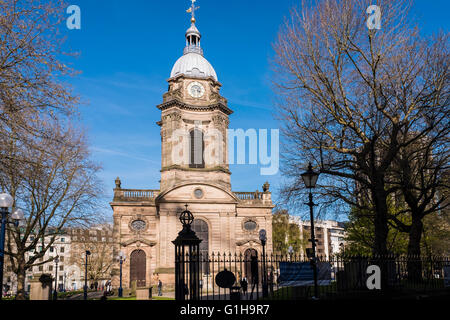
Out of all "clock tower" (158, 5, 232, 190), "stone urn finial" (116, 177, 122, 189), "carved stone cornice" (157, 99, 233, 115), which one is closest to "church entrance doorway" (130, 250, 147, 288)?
"stone urn finial" (116, 177, 122, 189)

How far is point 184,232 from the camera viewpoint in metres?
14.4

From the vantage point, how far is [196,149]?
43562 mm

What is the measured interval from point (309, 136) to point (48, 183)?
1573 cm

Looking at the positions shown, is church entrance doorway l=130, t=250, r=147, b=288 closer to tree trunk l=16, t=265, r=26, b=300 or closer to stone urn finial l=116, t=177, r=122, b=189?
stone urn finial l=116, t=177, r=122, b=189

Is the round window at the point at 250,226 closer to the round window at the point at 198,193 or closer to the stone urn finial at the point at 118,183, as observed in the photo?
the round window at the point at 198,193

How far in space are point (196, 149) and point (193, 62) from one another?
1014 cm

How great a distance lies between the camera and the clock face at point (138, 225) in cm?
3997

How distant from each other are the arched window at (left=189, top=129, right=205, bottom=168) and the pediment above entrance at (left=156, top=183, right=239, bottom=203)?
3.28 metres

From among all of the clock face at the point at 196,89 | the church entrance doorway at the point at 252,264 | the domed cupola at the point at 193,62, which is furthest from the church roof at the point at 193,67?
the church entrance doorway at the point at 252,264

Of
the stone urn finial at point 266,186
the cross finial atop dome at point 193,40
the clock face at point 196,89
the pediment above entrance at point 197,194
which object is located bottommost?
the pediment above entrance at point 197,194

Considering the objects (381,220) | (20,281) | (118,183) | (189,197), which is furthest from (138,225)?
(381,220)

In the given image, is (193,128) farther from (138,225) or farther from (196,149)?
(138,225)

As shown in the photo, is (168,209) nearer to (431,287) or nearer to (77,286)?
(431,287)
